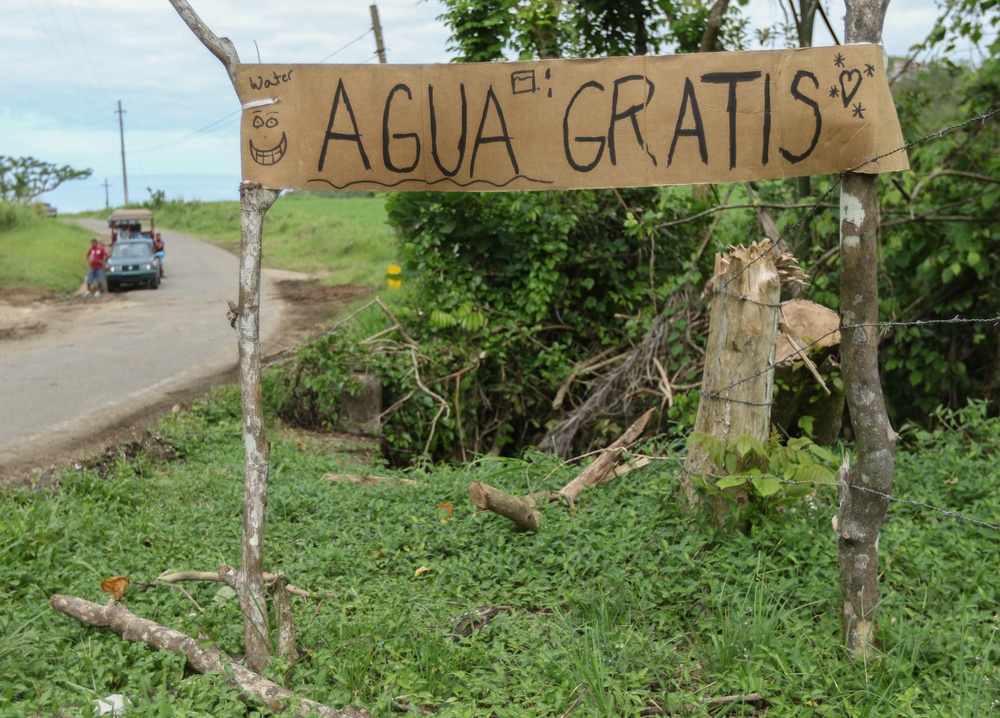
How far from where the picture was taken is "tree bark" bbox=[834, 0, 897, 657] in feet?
10.6

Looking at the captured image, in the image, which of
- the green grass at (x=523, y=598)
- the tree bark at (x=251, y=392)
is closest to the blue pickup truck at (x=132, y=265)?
the green grass at (x=523, y=598)

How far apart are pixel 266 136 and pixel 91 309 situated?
13.8 metres

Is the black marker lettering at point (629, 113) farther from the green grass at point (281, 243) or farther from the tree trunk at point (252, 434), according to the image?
the green grass at point (281, 243)

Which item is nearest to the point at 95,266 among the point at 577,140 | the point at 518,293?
the point at 518,293

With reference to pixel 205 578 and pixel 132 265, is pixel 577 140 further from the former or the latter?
pixel 132 265

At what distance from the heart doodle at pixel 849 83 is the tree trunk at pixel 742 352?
1.24m

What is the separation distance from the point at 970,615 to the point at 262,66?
3.57 metres

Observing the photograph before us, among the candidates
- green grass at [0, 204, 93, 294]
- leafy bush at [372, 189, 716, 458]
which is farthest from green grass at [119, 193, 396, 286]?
leafy bush at [372, 189, 716, 458]

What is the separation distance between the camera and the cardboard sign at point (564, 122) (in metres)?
3.28

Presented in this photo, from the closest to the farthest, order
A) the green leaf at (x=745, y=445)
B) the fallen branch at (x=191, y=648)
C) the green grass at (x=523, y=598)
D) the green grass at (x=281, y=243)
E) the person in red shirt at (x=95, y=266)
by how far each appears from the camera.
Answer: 1. the fallen branch at (x=191, y=648)
2. the green grass at (x=523, y=598)
3. the green leaf at (x=745, y=445)
4. the person in red shirt at (x=95, y=266)
5. the green grass at (x=281, y=243)

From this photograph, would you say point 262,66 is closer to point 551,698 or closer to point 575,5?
point 551,698

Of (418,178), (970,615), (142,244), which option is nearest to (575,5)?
(418,178)

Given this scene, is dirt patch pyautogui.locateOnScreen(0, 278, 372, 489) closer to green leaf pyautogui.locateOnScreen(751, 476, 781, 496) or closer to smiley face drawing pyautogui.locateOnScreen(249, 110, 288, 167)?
smiley face drawing pyautogui.locateOnScreen(249, 110, 288, 167)

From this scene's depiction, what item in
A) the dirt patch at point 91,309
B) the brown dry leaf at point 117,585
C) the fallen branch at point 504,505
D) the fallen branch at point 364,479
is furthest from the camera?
the dirt patch at point 91,309
